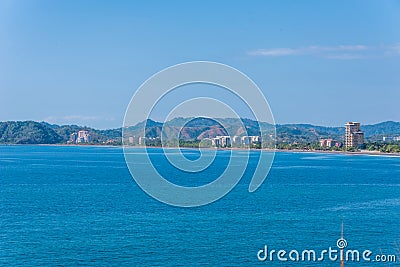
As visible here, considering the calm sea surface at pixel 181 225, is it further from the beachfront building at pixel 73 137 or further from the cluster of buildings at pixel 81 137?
the beachfront building at pixel 73 137

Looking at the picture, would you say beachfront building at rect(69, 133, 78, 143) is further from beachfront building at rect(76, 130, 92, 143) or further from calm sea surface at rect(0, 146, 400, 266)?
calm sea surface at rect(0, 146, 400, 266)

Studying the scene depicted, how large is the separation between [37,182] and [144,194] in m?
6.98

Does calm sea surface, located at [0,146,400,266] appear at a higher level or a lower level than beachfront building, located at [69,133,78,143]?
lower

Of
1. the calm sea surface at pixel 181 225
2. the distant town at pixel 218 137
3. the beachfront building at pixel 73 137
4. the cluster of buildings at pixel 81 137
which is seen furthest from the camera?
the beachfront building at pixel 73 137

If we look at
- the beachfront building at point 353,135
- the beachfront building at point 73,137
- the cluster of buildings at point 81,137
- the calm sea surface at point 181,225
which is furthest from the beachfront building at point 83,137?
the calm sea surface at point 181,225

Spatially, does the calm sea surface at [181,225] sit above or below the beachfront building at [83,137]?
below

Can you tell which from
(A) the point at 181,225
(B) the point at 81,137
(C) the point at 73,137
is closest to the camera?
(A) the point at 181,225

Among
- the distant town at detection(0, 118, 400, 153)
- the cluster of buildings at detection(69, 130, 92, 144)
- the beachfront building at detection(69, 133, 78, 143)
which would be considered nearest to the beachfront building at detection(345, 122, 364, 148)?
the distant town at detection(0, 118, 400, 153)

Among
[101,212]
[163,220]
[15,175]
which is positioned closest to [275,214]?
[163,220]

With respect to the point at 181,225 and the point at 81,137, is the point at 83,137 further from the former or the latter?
the point at 181,225

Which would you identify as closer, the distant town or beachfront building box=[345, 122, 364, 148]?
the distant town

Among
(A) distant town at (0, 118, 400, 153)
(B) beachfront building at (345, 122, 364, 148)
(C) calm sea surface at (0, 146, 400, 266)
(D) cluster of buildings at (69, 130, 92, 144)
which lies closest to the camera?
(C) calm sea surface at (0, 146, 400, 266)

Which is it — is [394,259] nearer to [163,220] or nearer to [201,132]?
[163,220]

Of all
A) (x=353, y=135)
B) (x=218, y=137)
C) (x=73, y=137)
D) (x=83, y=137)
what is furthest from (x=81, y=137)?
(x=353, y=135)
